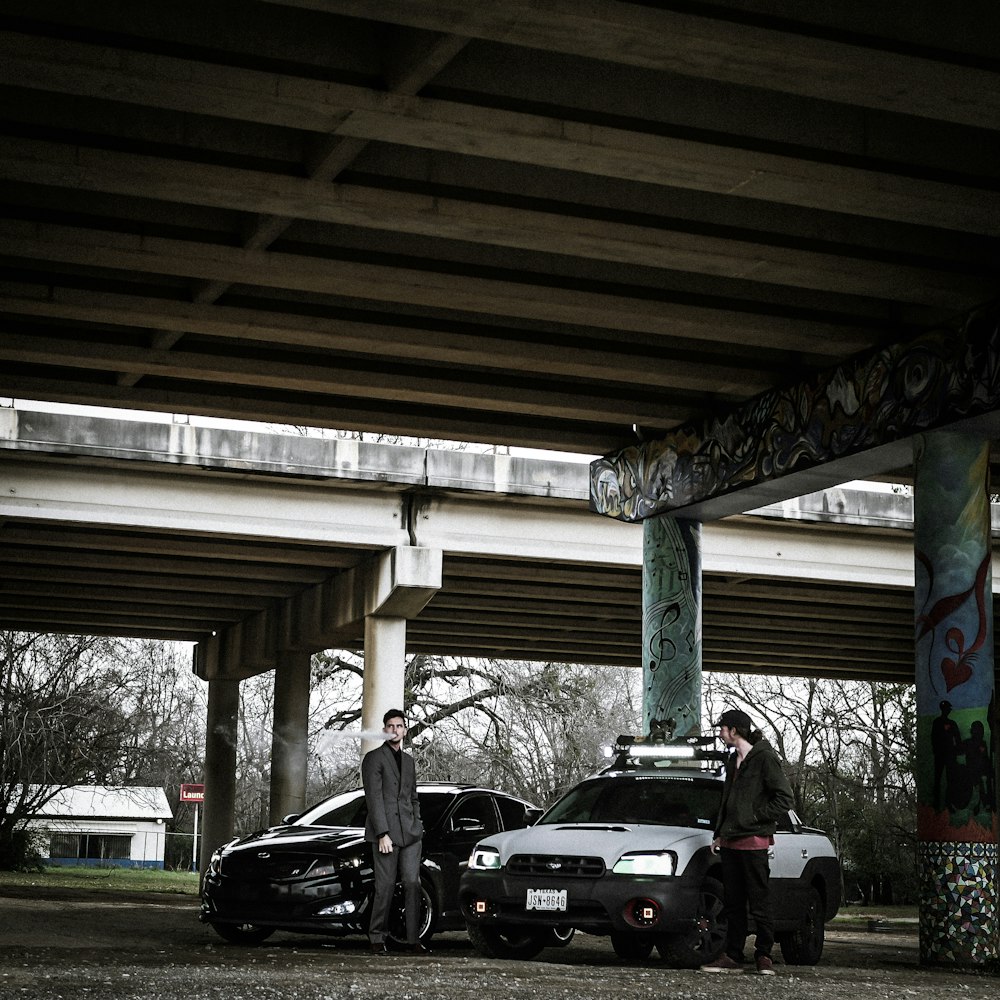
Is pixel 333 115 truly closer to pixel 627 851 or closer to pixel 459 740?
pixel 627 851

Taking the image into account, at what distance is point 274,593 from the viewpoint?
30.3 m

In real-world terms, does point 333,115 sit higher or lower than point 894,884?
higher

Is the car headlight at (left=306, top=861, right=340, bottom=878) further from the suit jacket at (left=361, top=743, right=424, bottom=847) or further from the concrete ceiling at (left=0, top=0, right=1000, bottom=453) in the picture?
the concrete ceiling at (left=0, top=0, right=1000, bottom=453)

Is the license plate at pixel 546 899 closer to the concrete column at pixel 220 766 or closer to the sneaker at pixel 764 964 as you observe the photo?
the sneaker at pixel 764 964

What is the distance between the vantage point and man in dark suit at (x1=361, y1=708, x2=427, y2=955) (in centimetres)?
1372

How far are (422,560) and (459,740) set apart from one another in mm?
23861

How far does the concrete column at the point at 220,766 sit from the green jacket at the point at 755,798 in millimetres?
24210

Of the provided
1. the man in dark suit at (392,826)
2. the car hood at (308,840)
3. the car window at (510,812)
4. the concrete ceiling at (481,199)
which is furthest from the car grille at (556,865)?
the concrete ceiling at (481,199)

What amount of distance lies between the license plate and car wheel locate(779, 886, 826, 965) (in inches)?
97.7

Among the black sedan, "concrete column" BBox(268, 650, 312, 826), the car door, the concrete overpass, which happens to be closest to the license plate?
the black sedan

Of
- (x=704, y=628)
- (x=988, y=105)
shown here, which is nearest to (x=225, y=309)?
(x=988, y=105)

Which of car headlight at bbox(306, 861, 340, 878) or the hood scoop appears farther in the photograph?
car headlight at bbox(306, 861, 340, 878)

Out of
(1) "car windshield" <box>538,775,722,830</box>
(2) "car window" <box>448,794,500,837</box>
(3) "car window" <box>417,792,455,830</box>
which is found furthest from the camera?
(2) "car window" <box>448,794,500,837</box>

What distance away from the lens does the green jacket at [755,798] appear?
12227 mm
